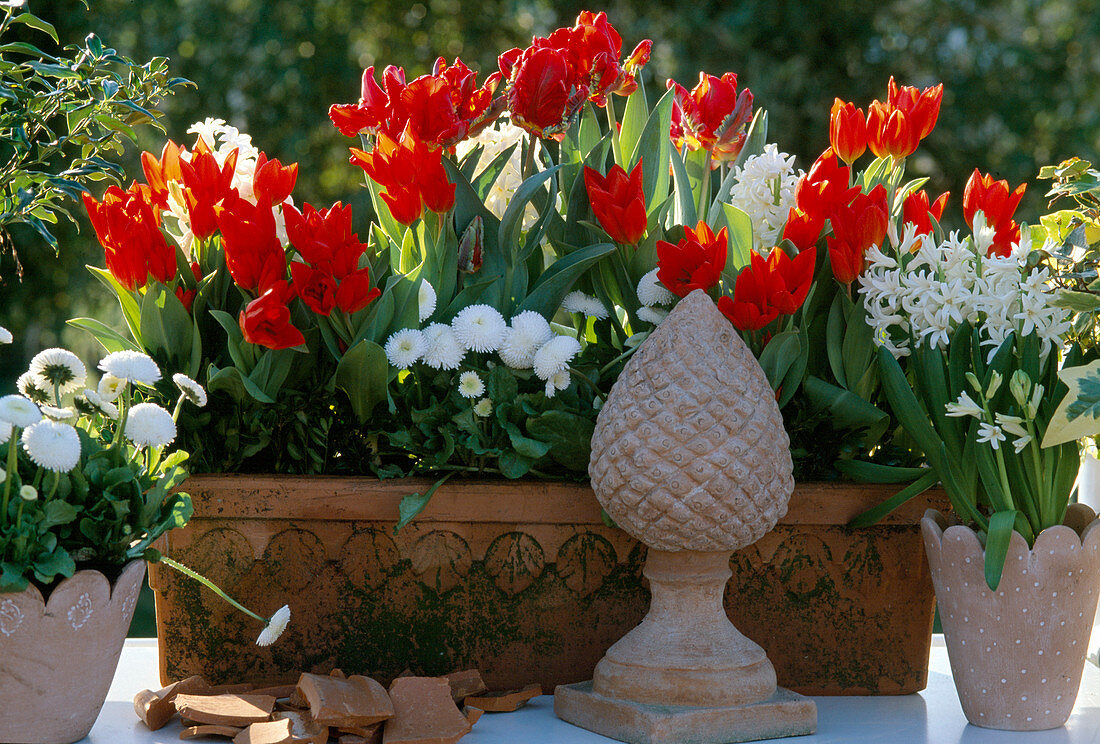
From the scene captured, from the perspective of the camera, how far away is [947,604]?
3.18ft

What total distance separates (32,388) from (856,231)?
74 centimetres

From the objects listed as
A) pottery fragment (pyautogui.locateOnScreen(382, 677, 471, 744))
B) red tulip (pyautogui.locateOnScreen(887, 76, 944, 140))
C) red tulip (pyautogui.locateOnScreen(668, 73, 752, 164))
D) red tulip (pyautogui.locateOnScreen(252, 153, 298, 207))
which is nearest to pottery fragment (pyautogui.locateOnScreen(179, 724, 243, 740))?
pottery fragment (pyautogui.locateOnScreen(382, 677, 471, 744))

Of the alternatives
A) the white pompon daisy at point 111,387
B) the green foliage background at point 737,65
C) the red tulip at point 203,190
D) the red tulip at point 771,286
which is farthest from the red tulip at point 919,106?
the green foliage background at point 737,65

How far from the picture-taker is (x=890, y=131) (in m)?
1.12

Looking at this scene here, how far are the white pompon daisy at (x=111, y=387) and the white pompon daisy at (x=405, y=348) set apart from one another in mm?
231

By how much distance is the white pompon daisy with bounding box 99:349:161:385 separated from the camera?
0.88 m

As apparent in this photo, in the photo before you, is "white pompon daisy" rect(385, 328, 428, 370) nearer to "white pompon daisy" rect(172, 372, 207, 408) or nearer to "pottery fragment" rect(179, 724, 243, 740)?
"white pompon daisy" rect(172, 372, 207, 408)

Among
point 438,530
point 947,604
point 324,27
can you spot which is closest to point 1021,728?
point 947,604

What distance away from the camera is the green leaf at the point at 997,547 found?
0.90 meters

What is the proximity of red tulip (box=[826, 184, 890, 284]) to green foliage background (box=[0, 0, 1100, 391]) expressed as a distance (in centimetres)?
244

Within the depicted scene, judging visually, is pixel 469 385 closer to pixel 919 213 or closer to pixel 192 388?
pixel 192 388

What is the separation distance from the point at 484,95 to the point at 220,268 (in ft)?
1.02

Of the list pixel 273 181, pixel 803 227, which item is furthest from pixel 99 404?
pixel 803 227

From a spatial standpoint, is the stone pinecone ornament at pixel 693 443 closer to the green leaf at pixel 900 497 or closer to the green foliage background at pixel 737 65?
the green leaf at pixel 900 497
